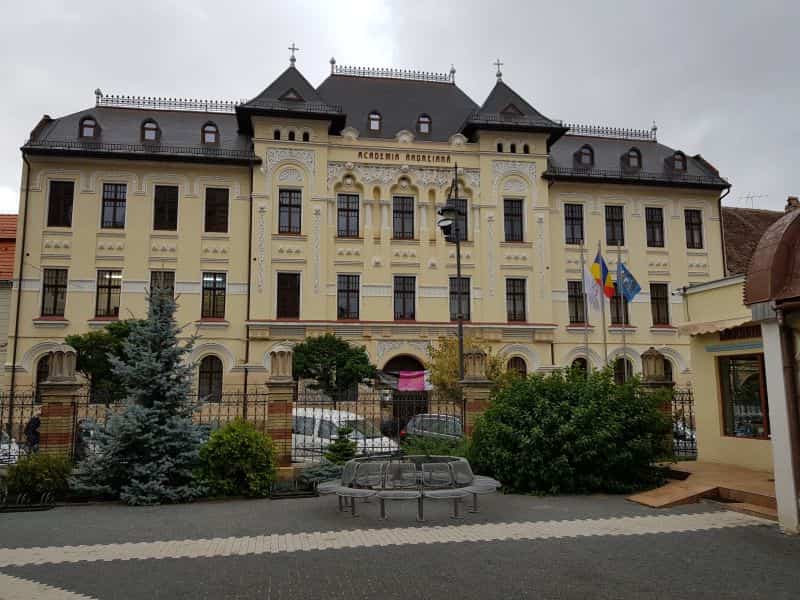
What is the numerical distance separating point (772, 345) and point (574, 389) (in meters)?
4.52

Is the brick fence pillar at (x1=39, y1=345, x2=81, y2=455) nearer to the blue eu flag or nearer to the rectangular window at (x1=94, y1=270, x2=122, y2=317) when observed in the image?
the rectangular window at (x1=94, y1=270, x2=122, y2=317)

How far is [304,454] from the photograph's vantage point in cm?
1558

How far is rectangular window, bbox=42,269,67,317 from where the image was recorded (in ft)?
93.2

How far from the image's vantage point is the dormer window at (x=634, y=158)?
34219 mm

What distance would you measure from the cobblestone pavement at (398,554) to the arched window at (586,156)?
85.1 ft

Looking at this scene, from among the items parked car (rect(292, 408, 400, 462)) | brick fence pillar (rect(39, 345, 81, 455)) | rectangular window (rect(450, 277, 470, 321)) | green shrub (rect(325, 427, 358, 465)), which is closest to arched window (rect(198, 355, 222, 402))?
rectangular window (rect(450, 277, 470, 321))

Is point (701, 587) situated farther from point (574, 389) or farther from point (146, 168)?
point (146, 168)

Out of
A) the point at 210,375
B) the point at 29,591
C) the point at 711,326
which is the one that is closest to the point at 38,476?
the point at 29,591

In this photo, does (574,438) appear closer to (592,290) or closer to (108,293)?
(592,290)

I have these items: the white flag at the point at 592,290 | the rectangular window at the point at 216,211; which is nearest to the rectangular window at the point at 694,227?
the white flag at the point at 592,290

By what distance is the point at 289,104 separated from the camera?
3025cm

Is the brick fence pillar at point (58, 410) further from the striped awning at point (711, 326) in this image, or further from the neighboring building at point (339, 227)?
the neighboring building at point (339, 227)

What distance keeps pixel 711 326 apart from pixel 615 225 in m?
20.9

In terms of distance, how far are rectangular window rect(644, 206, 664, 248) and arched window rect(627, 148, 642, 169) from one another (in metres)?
2.40
